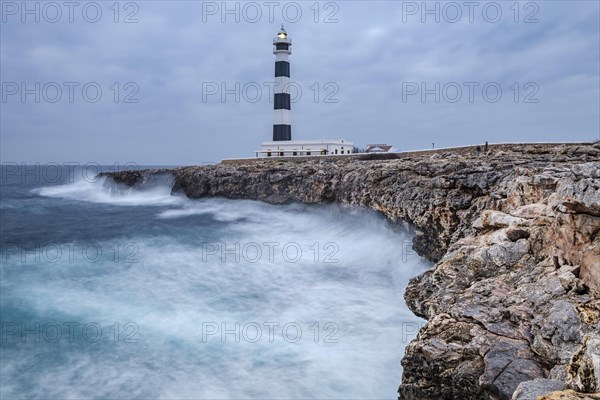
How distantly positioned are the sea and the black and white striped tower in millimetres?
16651

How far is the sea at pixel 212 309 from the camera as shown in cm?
853

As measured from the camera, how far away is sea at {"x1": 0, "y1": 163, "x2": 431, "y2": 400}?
8.53 metres

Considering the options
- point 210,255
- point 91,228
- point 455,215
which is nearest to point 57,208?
point 91,228

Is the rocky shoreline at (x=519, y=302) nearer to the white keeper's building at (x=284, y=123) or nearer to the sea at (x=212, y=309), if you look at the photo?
the sea at (x=212, y=309)

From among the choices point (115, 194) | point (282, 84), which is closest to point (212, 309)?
point (282, 84)

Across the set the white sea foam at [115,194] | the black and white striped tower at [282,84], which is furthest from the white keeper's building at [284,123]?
the white sea foam at [115,194]

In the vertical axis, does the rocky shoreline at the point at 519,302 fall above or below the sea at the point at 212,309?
above

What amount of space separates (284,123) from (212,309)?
28.6 m

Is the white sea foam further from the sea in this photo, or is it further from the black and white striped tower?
the black and white striped tower

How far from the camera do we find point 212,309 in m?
12.5

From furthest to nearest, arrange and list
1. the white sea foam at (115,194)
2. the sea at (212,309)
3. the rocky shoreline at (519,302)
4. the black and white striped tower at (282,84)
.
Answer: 1. the black and white striped tower at (282,84)
2. the white sea foam at (115,194)
3. the sea at (212,309)
4. the rocky shoreline at (519,302)

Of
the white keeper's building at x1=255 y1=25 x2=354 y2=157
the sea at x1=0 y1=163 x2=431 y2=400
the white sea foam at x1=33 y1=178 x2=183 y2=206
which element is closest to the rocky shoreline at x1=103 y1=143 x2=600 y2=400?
the sea at x1=0 y1=163 x2=431 y2=400

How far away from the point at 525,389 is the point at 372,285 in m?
10.4

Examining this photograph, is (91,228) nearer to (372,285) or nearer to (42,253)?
(42,253)
